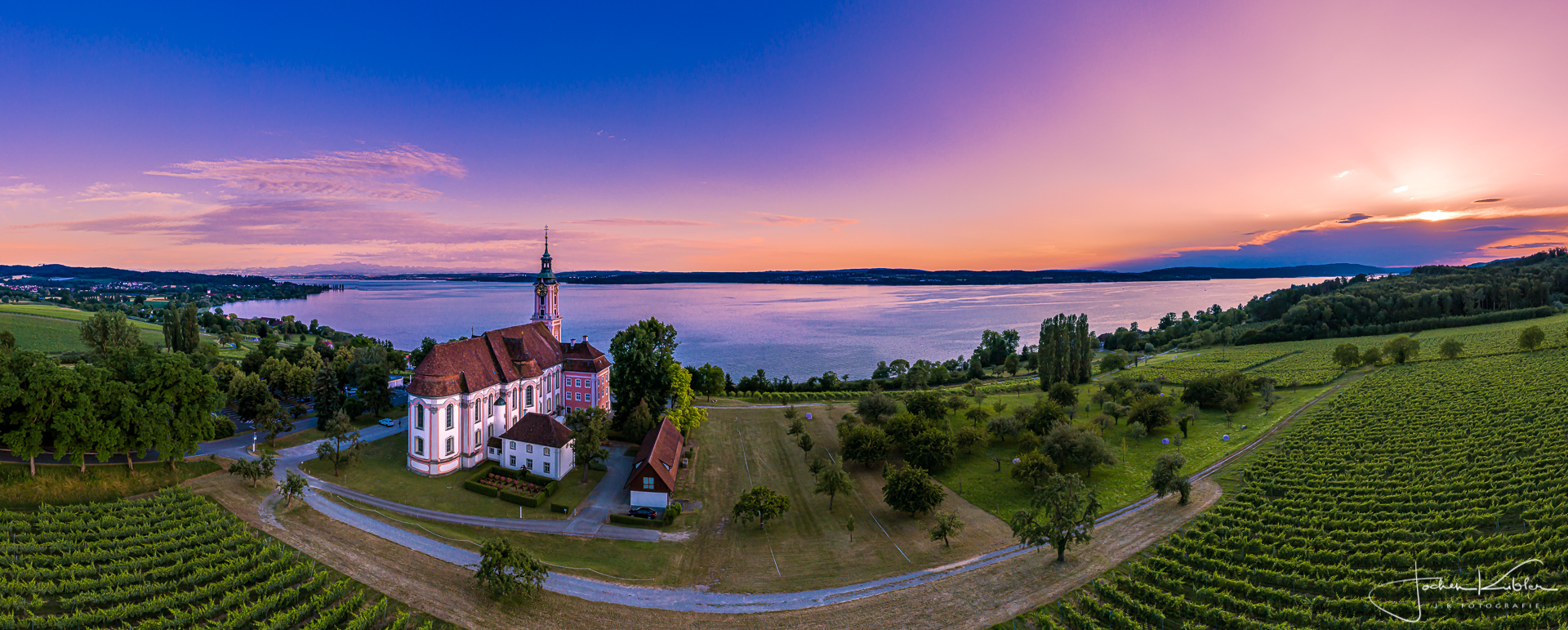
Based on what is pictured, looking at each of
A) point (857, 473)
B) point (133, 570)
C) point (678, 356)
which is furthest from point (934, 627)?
point (678, 356)

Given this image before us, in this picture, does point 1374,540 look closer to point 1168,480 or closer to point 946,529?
point 1168,480

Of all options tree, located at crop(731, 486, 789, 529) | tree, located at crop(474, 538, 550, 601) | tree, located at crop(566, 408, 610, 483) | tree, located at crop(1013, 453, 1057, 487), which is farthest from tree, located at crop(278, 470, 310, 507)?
tree, located at crop(1013, 453, 1057, 487)

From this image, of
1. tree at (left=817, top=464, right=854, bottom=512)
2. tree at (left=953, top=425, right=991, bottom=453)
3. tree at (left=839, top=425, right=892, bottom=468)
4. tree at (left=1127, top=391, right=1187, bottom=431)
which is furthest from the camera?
tree at (left=1127, top=391, right=1187, bottom=431)

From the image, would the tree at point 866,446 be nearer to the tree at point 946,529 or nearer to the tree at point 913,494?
the tree at point 913,494

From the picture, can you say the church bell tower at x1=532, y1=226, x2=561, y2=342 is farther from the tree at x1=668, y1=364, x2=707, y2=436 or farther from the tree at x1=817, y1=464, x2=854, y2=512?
the tree at x1=817, y1=464, x2=854, y2=512

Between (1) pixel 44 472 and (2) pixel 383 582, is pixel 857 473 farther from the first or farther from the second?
(1) pixel 44 472

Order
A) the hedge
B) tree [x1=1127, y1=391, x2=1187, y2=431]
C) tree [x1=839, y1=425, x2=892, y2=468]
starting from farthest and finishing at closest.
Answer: tree [x1=1127, y1=391, x2=1187, y2=431] < tree [x1=839, y1=425, x2=892, y2=468] < the hedge

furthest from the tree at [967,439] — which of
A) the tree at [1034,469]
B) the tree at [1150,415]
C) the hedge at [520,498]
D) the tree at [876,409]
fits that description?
the hedge at [520,498]
